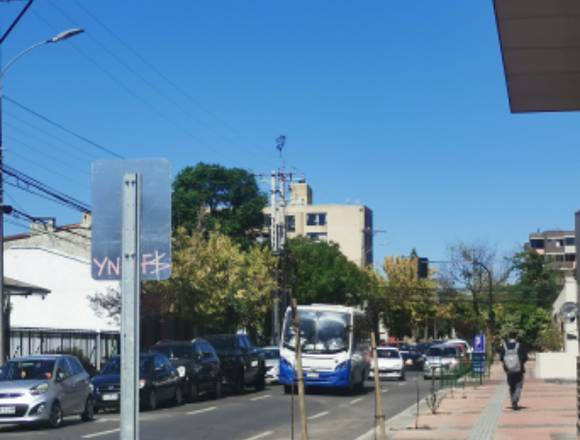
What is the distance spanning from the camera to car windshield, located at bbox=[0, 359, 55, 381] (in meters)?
24.1

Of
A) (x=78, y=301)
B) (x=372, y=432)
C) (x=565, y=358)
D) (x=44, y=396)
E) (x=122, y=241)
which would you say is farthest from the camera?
(x=78, y=301)

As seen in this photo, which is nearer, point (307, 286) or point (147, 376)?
point (147, 376)

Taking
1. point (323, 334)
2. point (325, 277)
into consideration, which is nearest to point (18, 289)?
point (323, 334)

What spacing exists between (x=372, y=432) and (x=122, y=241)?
15.6 m

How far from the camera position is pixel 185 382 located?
3162cm

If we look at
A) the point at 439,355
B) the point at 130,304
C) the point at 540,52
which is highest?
the point at 540,52

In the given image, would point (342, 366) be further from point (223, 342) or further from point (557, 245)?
point (557, 245)

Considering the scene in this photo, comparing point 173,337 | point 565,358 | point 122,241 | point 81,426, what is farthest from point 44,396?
point 173,337

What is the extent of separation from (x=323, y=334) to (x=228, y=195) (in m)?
45.6

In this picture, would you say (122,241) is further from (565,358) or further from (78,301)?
(78,301)

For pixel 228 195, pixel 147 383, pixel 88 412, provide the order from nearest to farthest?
1. pixel 88 412
2. pixel 147 383
3. pixel 228 195

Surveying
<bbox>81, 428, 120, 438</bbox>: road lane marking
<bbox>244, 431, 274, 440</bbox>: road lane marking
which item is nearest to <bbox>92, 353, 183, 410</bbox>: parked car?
<bbox>81, 428, 120, 438</bbox>: road lane marking

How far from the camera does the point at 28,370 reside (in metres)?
24.4

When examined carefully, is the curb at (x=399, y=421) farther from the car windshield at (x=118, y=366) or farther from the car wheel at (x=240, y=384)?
the car wheel at (x=240, y=384)
